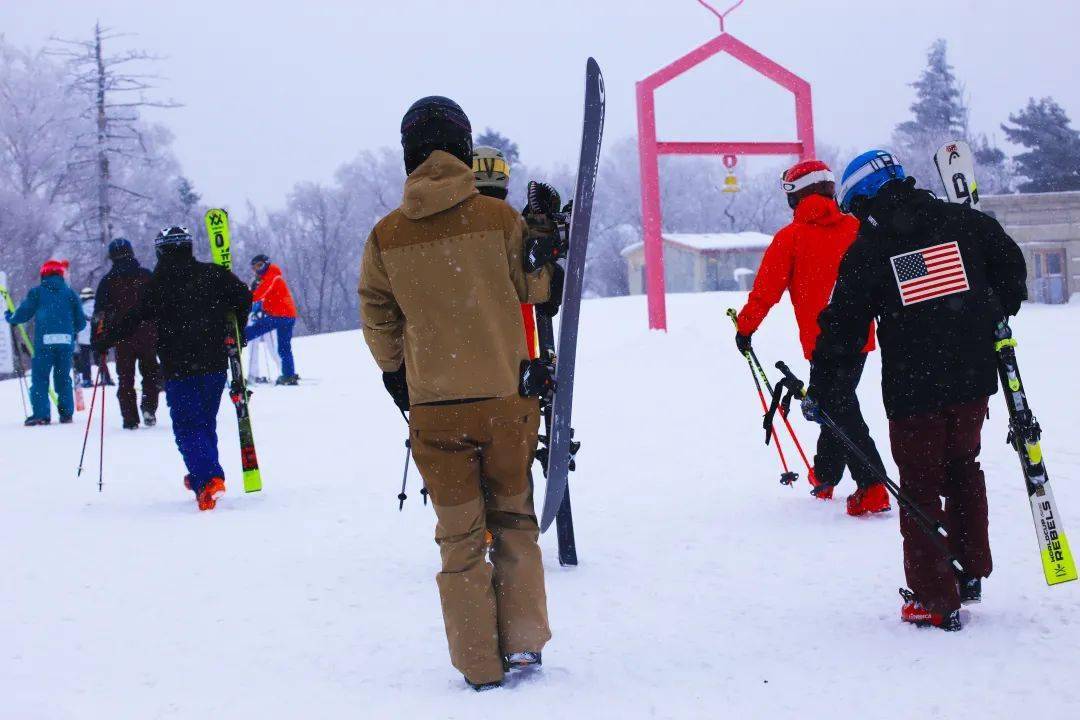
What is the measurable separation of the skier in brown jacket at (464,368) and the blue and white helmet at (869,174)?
1230 millimetres

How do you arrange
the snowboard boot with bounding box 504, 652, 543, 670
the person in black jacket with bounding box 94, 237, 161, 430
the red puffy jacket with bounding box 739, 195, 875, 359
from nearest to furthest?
the snowboard boot with bounding box 504, 652, 543, 670 → the red puffy jacket with bounding box 739, 195, 875, 359 → the person in black jacket with bounding box 94, 237, 161, 430

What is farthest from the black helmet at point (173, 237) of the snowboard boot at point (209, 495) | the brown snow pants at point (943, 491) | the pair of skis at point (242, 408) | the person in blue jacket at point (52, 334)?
the person in blue jacket at point (52, 334)

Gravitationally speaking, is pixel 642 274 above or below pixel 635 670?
above

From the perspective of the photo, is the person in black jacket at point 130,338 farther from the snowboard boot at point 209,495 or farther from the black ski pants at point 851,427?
the black ski pants at point 851,427

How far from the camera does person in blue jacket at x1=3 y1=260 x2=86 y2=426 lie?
39.5 feet

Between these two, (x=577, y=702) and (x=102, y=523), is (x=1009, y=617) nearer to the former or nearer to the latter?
(x=577, y=702)

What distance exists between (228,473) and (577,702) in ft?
19.5

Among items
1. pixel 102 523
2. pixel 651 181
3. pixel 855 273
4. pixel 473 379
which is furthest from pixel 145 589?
pixel 651 181

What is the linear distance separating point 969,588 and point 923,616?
25 centimetres

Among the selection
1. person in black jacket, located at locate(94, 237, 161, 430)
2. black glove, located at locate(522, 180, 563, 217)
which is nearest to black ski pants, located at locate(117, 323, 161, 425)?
person in black jacket, located at locate(94, 237, 161, 430)

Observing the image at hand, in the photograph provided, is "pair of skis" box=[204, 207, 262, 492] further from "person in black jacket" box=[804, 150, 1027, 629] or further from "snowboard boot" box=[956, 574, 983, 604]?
"snowboard boot" box=[956, 574, 983, 604]

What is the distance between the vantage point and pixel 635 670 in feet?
11.2

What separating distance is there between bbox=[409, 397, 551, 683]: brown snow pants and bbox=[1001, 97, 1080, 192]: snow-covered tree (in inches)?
1936

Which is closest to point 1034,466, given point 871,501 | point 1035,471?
point 1035,471
